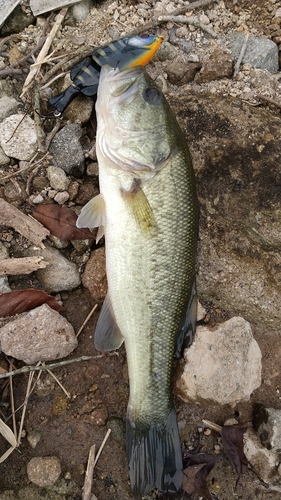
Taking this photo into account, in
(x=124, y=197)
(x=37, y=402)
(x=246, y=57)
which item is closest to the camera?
(x=124, y=197)

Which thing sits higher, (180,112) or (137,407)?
(180,112)

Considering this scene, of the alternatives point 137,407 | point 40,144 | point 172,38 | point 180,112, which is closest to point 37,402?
point 137,407

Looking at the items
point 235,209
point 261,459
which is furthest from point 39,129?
point 261,459

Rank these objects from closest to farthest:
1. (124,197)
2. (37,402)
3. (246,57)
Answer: (124,197) < (37,402) < (246,57)

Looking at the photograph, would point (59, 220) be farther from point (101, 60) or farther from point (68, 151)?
point (101, 60)

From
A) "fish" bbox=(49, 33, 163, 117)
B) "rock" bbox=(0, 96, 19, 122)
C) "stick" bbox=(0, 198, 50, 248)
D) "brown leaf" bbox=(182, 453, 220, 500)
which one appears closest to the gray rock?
"fish" bbox=(49, 33, 163, 117)

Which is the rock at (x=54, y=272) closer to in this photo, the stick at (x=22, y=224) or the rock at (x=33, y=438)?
the stick at (x=22, y=224)

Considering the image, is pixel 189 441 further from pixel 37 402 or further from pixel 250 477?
pixel 37 402

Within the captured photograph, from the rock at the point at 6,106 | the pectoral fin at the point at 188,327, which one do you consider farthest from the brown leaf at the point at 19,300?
the rock at the point at 6,106
